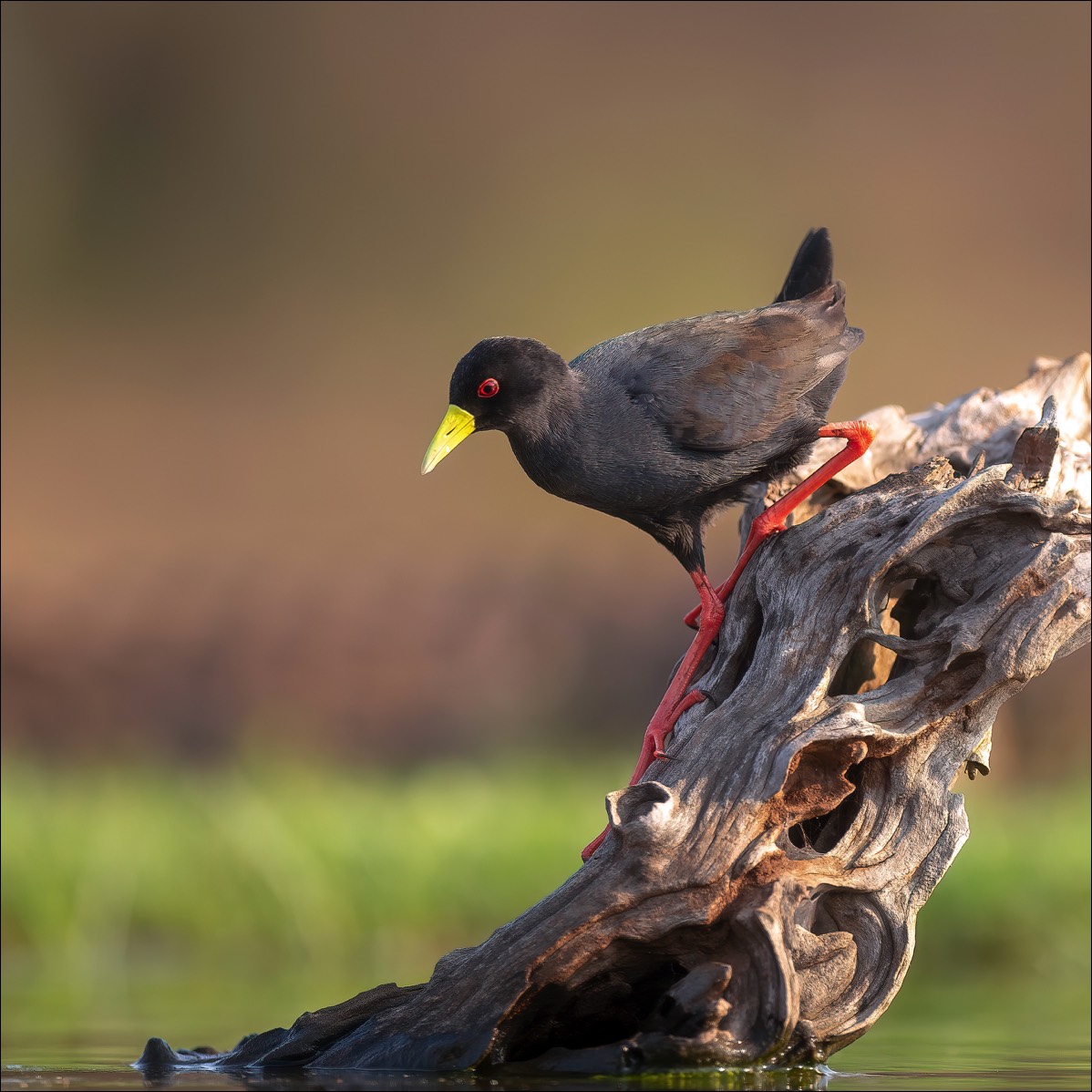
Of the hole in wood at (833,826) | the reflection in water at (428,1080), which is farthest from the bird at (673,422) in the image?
the reflection in water at (428,1080)

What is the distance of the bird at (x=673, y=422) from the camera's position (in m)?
4.64

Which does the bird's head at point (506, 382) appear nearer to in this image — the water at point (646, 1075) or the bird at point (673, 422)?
the bird at point (673, 422)

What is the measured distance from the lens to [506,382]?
4.69 meters

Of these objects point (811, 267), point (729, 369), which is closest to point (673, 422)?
point (729, 369)

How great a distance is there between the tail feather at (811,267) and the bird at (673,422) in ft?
1.55

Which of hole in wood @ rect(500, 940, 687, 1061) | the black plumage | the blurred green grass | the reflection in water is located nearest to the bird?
the black plumage

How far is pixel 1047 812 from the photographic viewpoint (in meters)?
9.06

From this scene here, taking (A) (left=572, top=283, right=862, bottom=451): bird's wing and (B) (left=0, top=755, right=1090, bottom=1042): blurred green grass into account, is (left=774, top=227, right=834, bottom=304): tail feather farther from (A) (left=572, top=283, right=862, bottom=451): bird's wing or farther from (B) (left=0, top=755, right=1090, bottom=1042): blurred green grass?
(B) (left=0, top=755, right=1090, bottom=1042): blurred green grass

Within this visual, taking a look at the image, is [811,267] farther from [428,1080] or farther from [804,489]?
[428,1080]

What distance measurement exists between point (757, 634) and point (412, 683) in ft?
33.8

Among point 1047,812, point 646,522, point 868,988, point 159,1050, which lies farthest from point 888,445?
point 1047,812

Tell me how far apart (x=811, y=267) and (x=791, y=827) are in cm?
200

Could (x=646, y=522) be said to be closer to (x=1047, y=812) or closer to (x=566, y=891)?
(x=566, y=891)

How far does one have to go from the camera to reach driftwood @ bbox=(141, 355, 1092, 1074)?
387 cm
